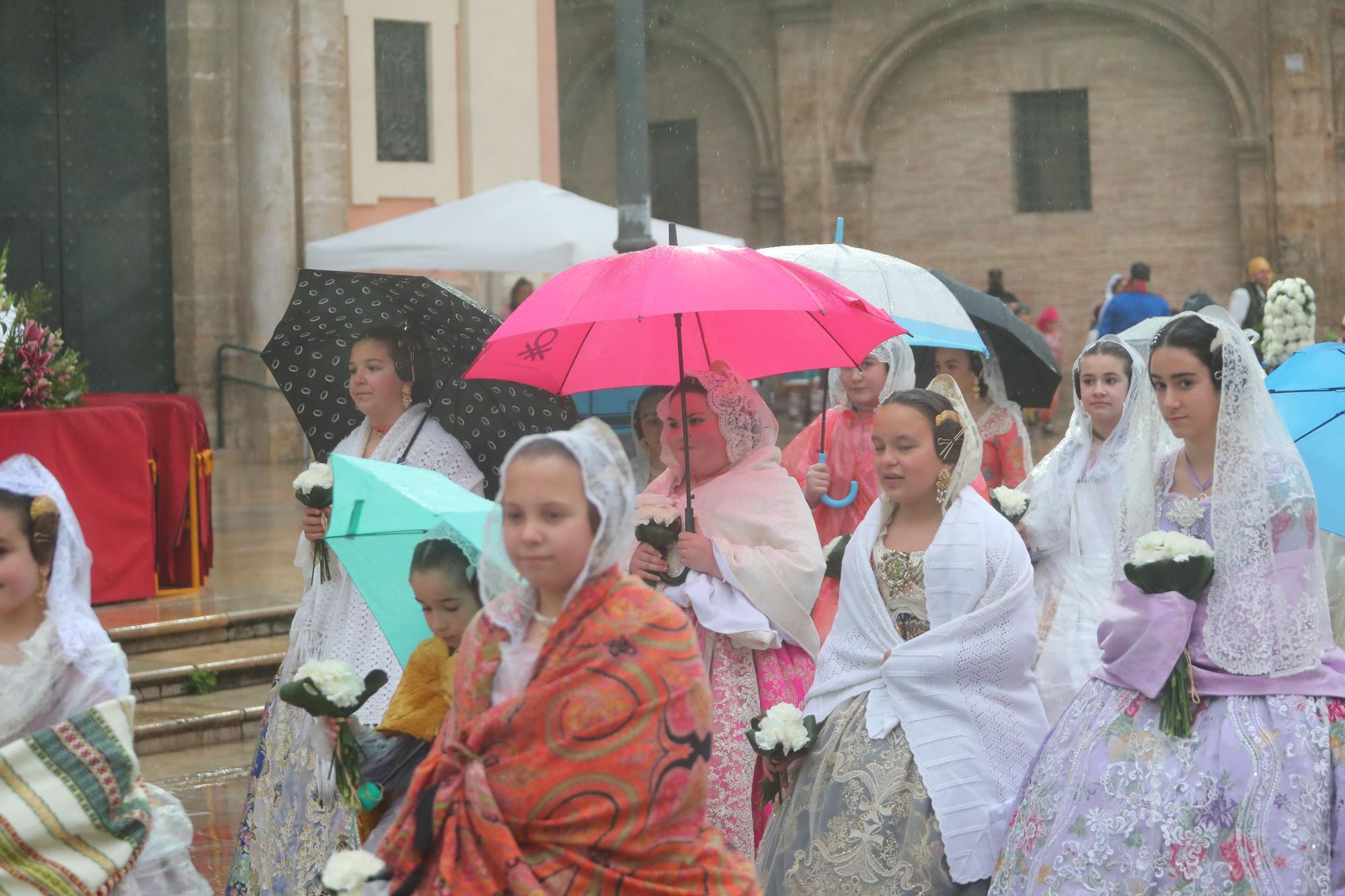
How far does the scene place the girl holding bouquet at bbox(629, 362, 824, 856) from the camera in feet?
16.7

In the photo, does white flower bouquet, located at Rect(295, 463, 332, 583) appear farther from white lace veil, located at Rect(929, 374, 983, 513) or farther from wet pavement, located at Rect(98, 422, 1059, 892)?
white lace veil, located at Rect(929, 374, 983, 513)

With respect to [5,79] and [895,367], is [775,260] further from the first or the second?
[5,79]

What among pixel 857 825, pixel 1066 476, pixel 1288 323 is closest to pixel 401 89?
pixel 1288 323

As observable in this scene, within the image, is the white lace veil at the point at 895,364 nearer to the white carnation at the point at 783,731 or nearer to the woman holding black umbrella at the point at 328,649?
the woman holding black umbrella at the point at 328,649

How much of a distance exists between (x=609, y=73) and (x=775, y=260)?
2172 centimetres

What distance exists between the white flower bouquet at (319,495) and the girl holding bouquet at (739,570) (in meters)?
0.90

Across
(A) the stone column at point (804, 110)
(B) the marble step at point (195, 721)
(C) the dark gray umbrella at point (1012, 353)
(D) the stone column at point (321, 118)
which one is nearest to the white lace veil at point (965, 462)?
(C) the dark gray umbrella at point (1012, 353)

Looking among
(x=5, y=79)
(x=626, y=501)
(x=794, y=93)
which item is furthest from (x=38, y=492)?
(x=794, y=93)

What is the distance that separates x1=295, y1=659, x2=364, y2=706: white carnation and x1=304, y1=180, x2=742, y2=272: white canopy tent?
6.33m

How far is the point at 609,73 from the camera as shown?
26.2 m

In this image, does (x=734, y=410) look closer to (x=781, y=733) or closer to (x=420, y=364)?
(x=420, y=364)

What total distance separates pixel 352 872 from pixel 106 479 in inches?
270

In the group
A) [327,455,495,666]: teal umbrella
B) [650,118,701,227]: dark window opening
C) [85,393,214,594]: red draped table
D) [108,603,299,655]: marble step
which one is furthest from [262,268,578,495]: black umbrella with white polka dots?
[650,118,701,227]: dark window opening

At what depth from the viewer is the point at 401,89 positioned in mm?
16656
